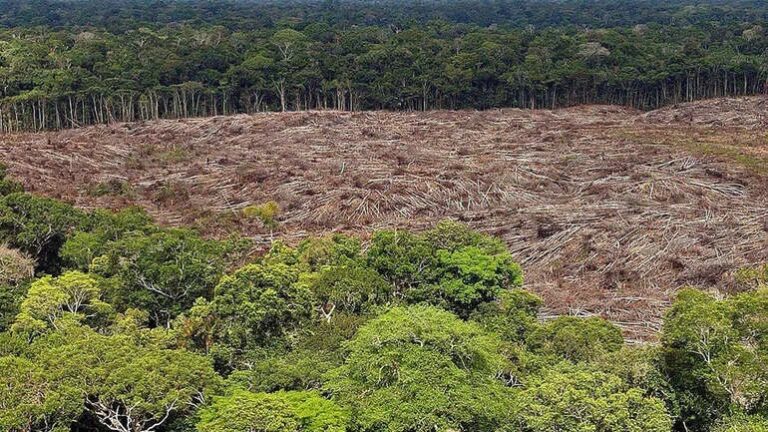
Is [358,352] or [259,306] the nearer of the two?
[358,352]

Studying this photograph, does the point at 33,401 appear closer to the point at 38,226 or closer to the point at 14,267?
the point at 14,267

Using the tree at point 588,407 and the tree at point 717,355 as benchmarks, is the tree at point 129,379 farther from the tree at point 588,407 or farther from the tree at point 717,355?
the tree at point 717,355

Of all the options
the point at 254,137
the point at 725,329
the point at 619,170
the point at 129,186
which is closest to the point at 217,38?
the point at 254,137

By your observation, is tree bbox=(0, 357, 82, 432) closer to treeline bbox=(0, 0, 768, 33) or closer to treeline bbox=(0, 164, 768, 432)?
treeline bbox=(0, 164, 768, 432)

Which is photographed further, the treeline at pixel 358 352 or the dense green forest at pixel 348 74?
the dense green forest at pixel 348 74

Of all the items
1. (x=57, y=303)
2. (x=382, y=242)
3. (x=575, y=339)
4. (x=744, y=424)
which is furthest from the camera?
(x=382, y=242)

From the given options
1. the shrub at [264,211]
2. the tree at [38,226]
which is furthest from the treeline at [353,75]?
the tree at [38,226]

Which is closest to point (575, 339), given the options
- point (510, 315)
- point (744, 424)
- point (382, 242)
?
point (510, 315)
